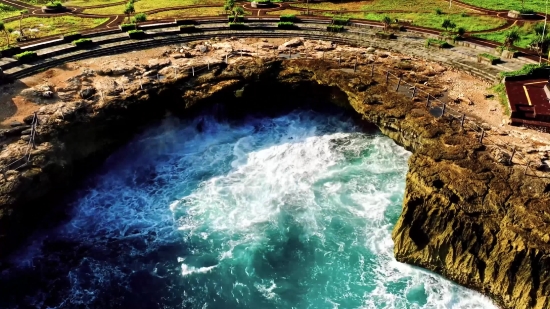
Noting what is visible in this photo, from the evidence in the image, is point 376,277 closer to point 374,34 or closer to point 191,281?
point 191,281

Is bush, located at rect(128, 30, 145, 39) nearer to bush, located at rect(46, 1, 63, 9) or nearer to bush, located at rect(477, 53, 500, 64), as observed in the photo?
bush, located at rect(46, 1, 63, 9)

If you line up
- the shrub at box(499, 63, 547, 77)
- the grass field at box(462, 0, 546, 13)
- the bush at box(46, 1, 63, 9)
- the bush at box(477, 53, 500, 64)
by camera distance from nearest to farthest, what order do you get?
1. the shrub at box(499, 63, 547, 77)
2. the bush at box(477, 53, 500, 64)
3. the bush at box(46, 1, 63, 9)
4. the grass field at box(462, 0, 546, 13)

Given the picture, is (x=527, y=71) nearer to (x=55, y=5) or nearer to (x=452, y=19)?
(x=452, y=19)

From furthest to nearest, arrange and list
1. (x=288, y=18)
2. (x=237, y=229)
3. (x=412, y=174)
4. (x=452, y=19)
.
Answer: (x=452, y=19) → (x=288, y=18) → (x=237, y=229) → (x=412, y=174)

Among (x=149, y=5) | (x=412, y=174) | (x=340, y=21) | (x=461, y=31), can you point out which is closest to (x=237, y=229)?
(x=412, y=174)

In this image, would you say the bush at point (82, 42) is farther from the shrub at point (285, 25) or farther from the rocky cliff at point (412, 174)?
the shrub at point (285, 25)

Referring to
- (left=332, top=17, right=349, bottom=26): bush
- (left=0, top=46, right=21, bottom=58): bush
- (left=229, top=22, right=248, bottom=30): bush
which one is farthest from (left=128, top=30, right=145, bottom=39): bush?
(left=332, top=17, right=349, bottom=26): bush

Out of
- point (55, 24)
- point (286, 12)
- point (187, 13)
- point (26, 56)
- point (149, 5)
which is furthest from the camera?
point (149, 5)
